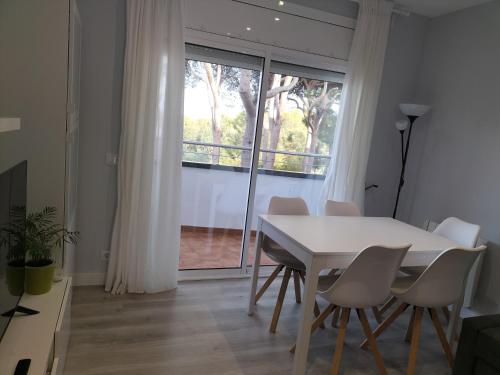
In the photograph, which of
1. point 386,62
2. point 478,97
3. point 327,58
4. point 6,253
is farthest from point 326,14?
point 6,253

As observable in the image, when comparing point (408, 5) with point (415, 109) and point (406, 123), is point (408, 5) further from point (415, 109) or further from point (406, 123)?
point (406, 123)

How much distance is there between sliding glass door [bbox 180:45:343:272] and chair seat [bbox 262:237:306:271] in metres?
0.71

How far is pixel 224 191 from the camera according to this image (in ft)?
12.3

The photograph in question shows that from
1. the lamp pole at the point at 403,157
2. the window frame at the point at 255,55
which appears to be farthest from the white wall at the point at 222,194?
the lamp pole at the point at 403,157

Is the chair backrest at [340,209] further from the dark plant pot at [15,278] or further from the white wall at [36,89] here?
the dark plant pot at [15,278]

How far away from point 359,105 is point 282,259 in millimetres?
1839

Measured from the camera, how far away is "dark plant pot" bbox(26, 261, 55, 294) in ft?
6.77

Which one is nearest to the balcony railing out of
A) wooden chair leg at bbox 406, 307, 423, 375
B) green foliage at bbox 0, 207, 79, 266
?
green foliage at bbox 0, 207, 79, 266

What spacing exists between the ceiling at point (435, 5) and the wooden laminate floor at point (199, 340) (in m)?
3.00

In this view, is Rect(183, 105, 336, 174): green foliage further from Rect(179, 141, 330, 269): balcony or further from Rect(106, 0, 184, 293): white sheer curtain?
Rect(106, 0, 184, 293): white sheer curtain

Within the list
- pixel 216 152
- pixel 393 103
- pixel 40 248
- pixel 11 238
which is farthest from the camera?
pixel 393 103

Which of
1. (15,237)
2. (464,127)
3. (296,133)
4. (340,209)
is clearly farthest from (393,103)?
(15,237)

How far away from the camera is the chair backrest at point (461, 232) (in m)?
2.83

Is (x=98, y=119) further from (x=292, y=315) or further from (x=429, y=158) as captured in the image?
(x=429, y=158)
